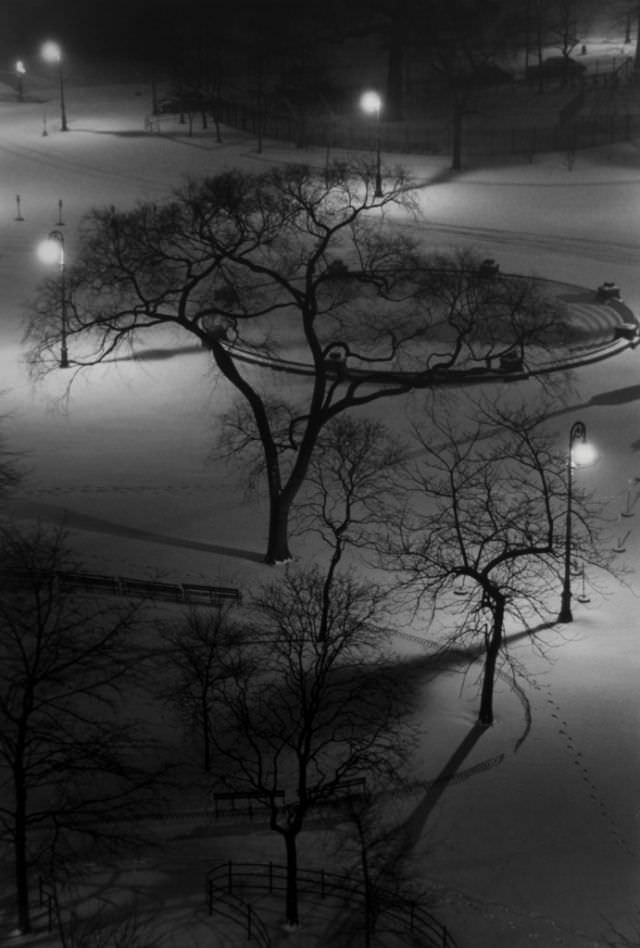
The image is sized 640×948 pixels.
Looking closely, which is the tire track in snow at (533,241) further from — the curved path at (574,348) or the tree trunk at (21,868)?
the tree trunk at (21,868)

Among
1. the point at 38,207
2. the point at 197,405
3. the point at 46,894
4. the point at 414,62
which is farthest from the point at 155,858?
the point at 414,62

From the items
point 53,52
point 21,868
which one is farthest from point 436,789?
point 53,52

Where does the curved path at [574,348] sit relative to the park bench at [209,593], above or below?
above

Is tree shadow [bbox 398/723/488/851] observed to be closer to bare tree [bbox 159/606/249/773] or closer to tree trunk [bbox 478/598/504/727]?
tree trunk [bbox 478/598/504/727]

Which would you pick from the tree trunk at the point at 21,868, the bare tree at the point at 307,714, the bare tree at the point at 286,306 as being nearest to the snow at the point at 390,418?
the bare tree at the point at 307,714

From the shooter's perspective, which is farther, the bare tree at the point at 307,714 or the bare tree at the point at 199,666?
the bare tree at the point at 199,666

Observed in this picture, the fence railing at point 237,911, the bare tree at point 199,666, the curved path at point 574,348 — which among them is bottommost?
the fence railing at point 237,911

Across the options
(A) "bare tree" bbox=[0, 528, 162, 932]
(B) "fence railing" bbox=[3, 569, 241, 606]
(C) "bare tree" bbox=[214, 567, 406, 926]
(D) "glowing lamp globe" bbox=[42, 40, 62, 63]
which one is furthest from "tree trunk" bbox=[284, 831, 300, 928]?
(D) "glowing lamp globe" bbox=[42, 40, 62, 63]
